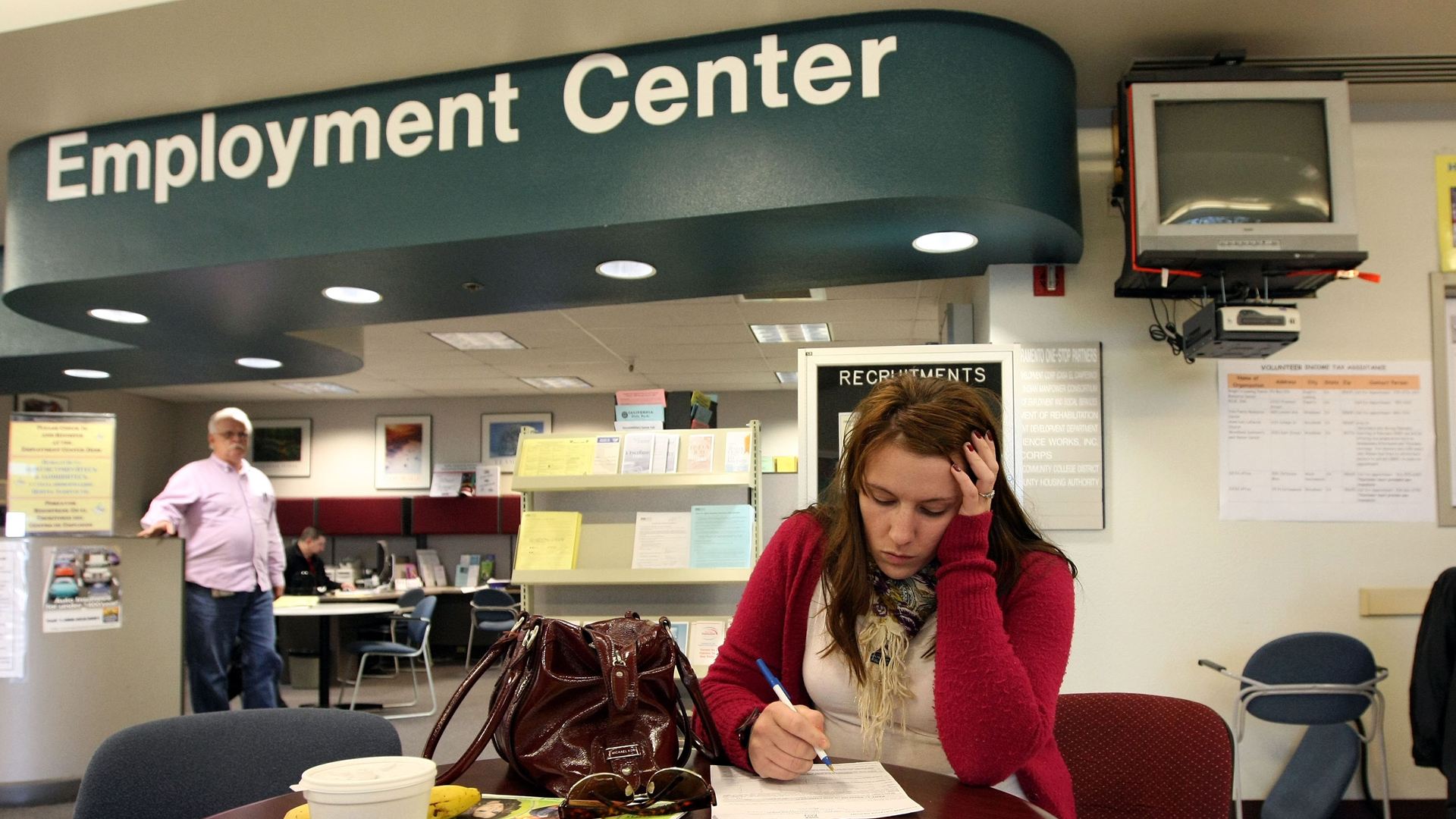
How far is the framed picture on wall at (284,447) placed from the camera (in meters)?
11.0

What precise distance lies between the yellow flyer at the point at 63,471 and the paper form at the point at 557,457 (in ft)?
7.52

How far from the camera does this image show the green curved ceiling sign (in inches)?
111

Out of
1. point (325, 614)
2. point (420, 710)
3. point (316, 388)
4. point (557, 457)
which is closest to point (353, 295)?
point (557, 457)

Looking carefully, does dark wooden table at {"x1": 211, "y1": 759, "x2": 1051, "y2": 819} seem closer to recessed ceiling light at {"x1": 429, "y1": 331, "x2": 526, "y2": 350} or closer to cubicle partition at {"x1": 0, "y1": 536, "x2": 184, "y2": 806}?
cubicle partition at {"x1": 0, "y1": 536, "x2": 184, "y2": 806}

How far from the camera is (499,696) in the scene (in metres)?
1.24

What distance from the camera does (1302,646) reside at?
295 centimetres

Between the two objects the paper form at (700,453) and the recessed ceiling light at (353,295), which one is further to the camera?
the recessed ceiling light at (353,295)

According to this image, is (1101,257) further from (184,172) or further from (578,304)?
(184,172)

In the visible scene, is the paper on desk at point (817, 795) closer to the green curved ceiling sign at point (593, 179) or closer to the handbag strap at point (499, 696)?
the handbag strap at point (499, 696)

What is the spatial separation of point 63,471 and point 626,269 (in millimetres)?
3082

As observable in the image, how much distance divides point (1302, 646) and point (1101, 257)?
→ 144 centimetres

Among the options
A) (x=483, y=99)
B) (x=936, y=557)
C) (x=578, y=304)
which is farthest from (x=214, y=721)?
(x=578, y=304)

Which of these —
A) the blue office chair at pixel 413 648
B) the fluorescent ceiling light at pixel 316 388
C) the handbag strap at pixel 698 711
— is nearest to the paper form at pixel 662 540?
the handbag strap at pixel 698 711

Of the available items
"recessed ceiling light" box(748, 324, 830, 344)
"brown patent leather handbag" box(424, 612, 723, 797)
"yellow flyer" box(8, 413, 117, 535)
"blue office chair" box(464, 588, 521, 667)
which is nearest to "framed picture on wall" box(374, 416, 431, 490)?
"blue office chair" box(464, 588, 521, 667)
